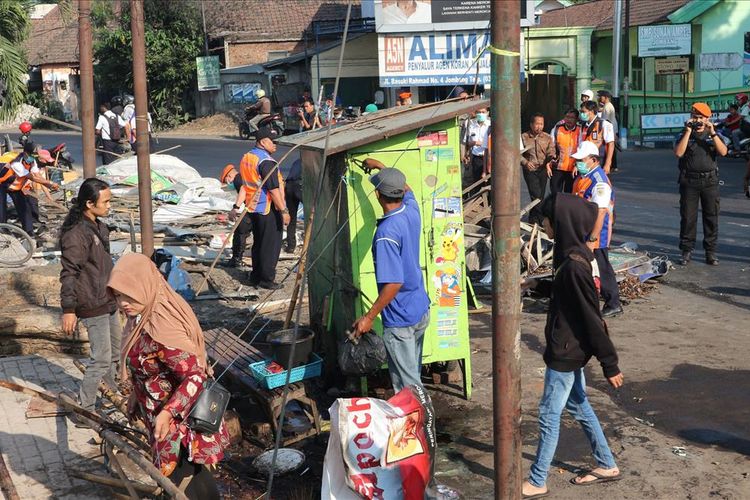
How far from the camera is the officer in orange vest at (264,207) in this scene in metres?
10.6

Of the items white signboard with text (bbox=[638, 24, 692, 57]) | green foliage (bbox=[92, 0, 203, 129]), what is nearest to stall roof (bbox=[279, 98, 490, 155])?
white signboard with text (bbox=[638, 24, 692, 57])

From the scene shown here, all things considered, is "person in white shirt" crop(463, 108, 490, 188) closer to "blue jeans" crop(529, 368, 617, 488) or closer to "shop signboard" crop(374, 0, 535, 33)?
"blue jeans" crop(529, 368, 617, 488)

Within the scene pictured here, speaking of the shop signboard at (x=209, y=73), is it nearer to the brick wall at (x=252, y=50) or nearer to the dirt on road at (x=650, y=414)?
the brick wall at (x=252, y=50)

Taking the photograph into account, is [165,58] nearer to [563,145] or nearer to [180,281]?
[563,145]

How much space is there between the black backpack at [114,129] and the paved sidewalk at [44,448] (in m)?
11.4

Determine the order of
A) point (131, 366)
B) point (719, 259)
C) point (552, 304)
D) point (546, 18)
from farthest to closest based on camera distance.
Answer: point (546, 18) → point (719, 259) → point (552, 304) → point (131, 366)

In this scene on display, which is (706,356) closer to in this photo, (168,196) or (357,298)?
(357,298)

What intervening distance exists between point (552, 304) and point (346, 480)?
1567 mm

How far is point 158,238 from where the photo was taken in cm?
1319

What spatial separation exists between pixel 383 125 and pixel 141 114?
2548 millimetres

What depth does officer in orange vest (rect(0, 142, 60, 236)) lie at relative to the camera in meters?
13.3

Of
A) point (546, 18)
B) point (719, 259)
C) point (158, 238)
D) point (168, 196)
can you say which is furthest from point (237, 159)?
point (546, 18)

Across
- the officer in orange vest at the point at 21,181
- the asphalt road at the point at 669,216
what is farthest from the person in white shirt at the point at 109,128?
the officer in orange vest at the point at 21,181

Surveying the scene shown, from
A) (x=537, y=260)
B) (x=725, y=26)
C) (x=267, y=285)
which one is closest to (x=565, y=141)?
(x=537, y=260)
